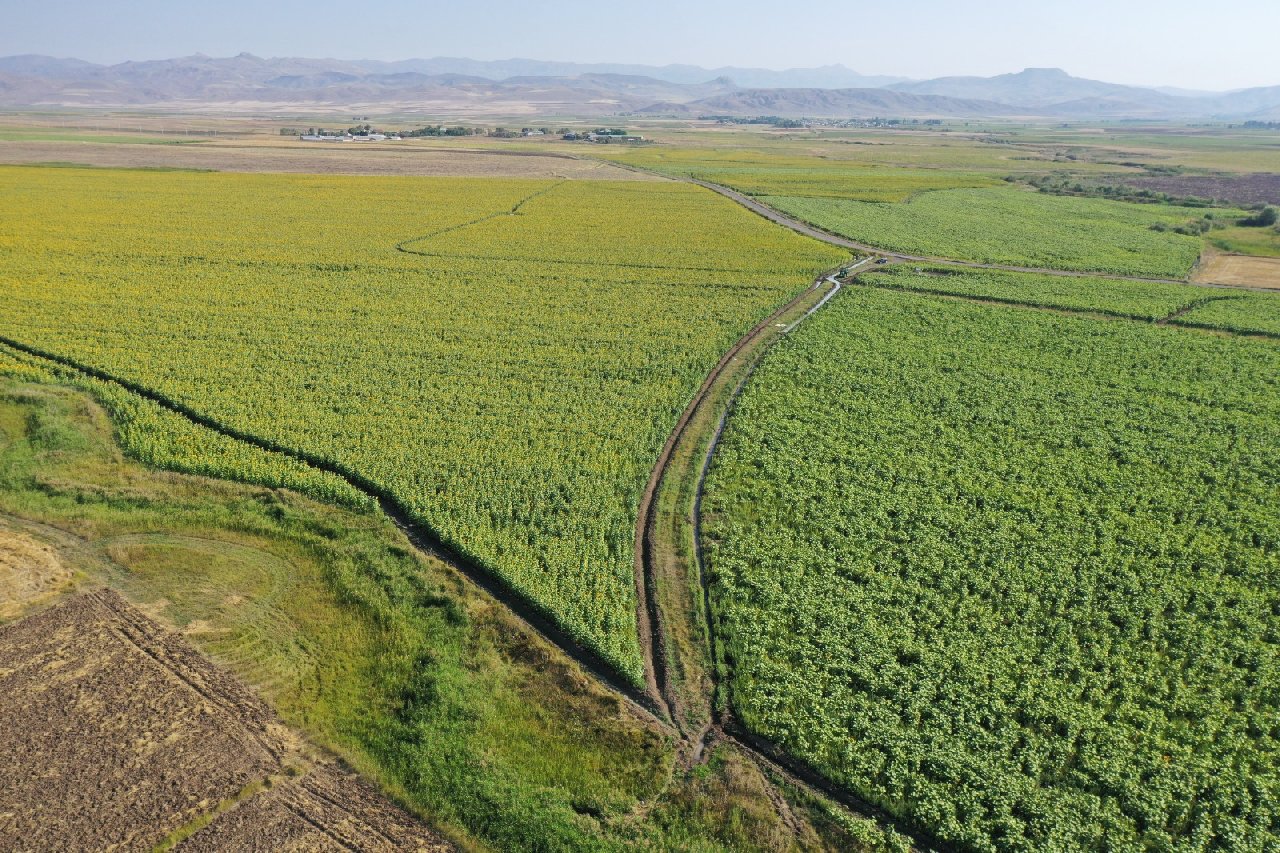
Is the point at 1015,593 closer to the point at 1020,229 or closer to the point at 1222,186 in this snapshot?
the point at 1020,229

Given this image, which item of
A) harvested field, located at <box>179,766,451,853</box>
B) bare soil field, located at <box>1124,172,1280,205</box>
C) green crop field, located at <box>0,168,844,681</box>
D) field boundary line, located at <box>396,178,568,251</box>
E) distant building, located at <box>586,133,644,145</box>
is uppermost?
distant building, located at <box>586,133,644,145</box>

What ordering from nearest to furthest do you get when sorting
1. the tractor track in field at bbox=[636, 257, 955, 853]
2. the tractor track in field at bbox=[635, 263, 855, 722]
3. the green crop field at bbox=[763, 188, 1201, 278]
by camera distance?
the tractor track in field at bbox=[636, 257, 955, 853], the tractor track in field at bbox=[635, 263, 855, 722], the green crop field at bbox=[763, 188, 1201, 278]

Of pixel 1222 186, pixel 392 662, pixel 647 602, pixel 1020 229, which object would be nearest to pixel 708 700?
pixel 647 602

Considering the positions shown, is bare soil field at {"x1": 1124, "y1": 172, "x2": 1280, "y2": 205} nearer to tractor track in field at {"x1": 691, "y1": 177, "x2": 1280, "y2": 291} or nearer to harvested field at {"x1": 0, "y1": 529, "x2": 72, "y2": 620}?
tractor track in field at {"x1": 691, "y1": 177, "x2": 1280, "y2": 291}

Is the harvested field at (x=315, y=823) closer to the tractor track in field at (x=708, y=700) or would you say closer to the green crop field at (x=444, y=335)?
the green crop field at (x=444, y=335)

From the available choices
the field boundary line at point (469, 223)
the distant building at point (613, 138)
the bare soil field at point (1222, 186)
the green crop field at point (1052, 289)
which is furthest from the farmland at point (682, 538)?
the distant building at point (613, 138)

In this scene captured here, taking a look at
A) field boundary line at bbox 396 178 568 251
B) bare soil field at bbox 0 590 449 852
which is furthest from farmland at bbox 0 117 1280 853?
field boundary line at bbox 396 178 568 251
